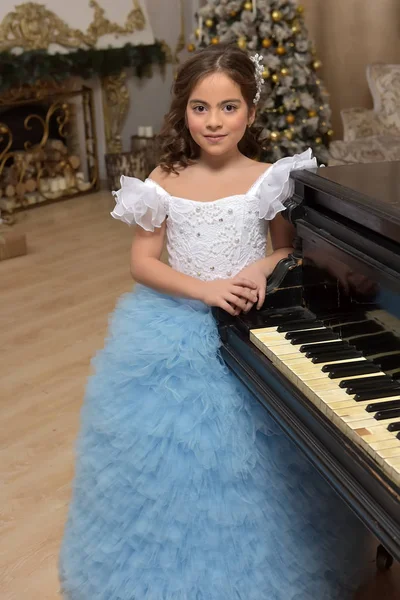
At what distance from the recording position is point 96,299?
3.91 metres

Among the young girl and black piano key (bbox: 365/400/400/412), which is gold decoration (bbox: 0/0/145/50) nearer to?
the young girl

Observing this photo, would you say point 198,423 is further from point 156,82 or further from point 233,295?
point 156,82

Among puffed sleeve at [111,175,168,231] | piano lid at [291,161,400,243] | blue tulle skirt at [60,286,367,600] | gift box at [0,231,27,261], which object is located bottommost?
gift box at [0,231,27,261]

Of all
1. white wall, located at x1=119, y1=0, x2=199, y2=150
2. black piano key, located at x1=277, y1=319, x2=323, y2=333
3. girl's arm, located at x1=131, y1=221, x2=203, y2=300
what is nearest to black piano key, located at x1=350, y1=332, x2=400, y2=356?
black piano key, located at x1=277, y1=319, x2=323, y2=333

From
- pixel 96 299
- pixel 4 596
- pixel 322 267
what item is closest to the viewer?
pixel 322 267

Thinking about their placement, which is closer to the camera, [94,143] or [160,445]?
[160,445]

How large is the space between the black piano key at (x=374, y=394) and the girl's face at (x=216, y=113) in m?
0.72

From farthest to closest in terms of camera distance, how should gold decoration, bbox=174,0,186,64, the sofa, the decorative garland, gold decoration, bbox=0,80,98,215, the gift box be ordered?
1. gold decoration, bbox=174,0,186,64
2. gold decoration, bbox=0,80,98,215
3. the decorative garland
4. the sofa
5. the gift box

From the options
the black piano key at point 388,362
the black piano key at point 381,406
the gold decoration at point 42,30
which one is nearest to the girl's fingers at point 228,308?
the black piano key at point 388,362

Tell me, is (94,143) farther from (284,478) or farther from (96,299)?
(284,478)

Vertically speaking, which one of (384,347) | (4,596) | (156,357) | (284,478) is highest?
(384,347)

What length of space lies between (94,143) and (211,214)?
4.79 meters

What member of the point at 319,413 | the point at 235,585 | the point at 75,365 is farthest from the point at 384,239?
the point at 75,365

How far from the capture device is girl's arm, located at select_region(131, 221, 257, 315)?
1.51 meters
